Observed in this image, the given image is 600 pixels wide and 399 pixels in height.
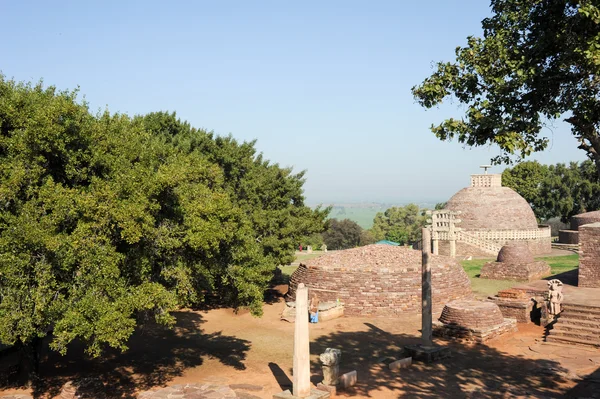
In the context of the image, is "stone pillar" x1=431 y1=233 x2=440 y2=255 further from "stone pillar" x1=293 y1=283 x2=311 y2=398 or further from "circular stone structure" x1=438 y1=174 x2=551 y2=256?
"stone pillar" x1=293 y1=283 x2=311 y2=398

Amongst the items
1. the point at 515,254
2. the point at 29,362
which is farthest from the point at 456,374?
the point at 515,254

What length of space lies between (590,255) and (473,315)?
6084 mm

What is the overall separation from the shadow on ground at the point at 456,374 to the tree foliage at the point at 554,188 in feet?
169

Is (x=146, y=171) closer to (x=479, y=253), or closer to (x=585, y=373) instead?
(x=585, y=373)

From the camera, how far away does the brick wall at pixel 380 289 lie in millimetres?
21500

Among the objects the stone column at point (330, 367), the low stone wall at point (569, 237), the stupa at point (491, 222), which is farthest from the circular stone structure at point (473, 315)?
the low stone wall at point (569, 237)

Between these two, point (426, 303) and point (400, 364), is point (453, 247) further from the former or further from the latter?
point (400, 364)

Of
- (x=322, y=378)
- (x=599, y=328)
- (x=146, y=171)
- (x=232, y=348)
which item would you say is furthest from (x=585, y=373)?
(x=146, y=171)

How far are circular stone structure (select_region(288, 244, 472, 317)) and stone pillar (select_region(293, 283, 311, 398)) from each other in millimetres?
9883

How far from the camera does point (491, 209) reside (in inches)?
1887

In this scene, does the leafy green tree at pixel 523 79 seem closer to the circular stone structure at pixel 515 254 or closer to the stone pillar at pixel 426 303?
the stone pillar at pixel 426 303

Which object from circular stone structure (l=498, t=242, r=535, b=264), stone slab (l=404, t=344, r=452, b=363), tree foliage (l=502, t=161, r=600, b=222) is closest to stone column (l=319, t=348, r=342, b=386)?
stone slab (l=404, t=344, r=452, b=363)

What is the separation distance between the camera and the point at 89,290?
1083cm

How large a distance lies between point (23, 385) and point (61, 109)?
6.73 m
